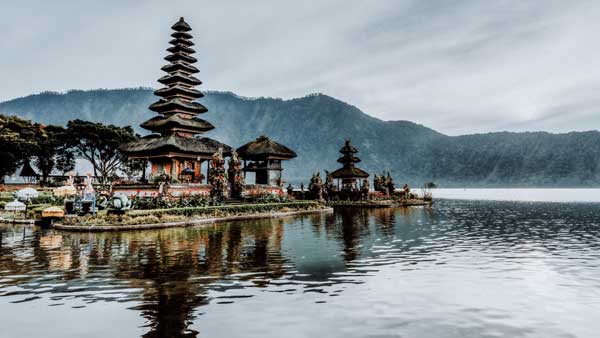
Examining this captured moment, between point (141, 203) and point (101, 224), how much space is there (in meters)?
8.04

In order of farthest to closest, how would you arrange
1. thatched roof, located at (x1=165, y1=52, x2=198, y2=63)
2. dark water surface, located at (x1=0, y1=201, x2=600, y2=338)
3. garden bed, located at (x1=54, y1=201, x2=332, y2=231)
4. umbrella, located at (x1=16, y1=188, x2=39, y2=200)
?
thatched roof, located at (x1=165, y1=52, x2=198, y2=63)
umbrella, located at (x1=16, y1=188, x2=39, y2=200)
garden bed, located at (x1=54, y1=201, x2=332, y2=231)
dark water surface, located at (x1=0, y1=201, x2=600, y2=338)

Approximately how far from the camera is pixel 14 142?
61156 mm

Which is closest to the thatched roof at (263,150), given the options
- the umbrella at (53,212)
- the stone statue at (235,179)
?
the stone statue at (235,179)

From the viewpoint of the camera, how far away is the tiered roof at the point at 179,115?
52.7m

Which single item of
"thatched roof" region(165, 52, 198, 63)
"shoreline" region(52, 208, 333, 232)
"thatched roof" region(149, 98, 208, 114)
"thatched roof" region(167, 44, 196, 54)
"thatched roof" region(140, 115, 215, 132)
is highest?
"thatched roof" region(167, 44, 196, 54)

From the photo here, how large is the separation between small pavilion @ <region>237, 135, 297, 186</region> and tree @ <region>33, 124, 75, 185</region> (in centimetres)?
3177

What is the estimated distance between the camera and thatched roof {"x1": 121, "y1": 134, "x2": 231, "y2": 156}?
2000 inches

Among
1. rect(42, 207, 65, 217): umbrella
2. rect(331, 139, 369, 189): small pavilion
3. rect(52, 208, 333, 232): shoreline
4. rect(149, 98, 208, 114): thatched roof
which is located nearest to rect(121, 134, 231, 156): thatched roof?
rect(149, 98, 208, 114): thatched roof

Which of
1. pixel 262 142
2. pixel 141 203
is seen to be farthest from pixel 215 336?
pixel 262 142

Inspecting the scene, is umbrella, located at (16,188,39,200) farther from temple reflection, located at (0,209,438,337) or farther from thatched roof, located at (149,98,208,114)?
thatched roof, located at (149,98,208,114)

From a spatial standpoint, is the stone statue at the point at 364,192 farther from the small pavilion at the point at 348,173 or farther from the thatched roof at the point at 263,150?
the thatched roof at the point at 263,150

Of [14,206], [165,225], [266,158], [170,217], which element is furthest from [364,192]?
[14,206]

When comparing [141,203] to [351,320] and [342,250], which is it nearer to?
[342,250]

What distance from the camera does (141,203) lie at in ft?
118
